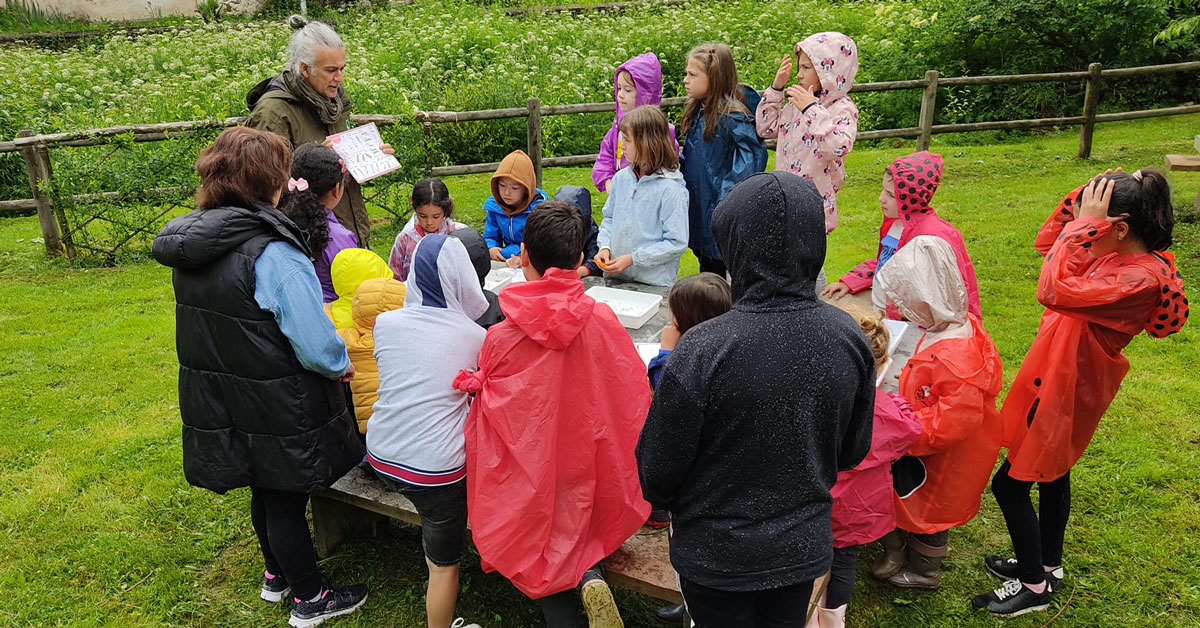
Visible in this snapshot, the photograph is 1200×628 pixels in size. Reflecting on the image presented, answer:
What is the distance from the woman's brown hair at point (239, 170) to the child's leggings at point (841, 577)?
235 cm

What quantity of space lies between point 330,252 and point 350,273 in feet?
1.19

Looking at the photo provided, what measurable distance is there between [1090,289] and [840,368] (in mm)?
1434

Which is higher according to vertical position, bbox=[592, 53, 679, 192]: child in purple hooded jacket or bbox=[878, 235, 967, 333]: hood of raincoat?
bbox=[592, 53, 679, 192]: child in purple hooded jacket

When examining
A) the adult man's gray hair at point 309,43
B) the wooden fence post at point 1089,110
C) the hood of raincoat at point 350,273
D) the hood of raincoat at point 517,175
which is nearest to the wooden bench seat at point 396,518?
the hood of raincoat at point 350,273

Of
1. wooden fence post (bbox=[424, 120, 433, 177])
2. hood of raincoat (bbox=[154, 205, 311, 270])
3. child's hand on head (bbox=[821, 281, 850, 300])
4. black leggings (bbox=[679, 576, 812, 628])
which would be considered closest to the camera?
black leggings (bbox=[679, 576, 812, 628])

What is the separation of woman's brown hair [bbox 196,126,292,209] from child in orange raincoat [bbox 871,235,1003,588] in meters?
2.33

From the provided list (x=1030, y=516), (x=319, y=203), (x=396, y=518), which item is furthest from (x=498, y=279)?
(x=1030, y=516)

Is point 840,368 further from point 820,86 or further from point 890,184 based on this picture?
point 820,86

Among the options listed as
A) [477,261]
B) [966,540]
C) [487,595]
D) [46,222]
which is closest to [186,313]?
[477,261]

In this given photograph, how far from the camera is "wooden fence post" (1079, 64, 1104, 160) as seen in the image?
976 cm

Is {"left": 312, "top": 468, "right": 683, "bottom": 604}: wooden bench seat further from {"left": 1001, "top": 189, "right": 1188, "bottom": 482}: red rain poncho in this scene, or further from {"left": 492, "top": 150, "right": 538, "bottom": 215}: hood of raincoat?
{"left": 492, "top": 150, "right": 538, "bottom": 215}: hood of raincoat

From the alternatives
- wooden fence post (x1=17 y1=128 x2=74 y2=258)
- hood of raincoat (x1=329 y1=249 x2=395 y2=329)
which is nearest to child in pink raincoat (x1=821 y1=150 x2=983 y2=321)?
hood of raincoat (x1=329 y1=249 x2=395 y2=329)

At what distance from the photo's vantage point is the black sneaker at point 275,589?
3340mm

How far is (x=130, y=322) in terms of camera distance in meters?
6.38
